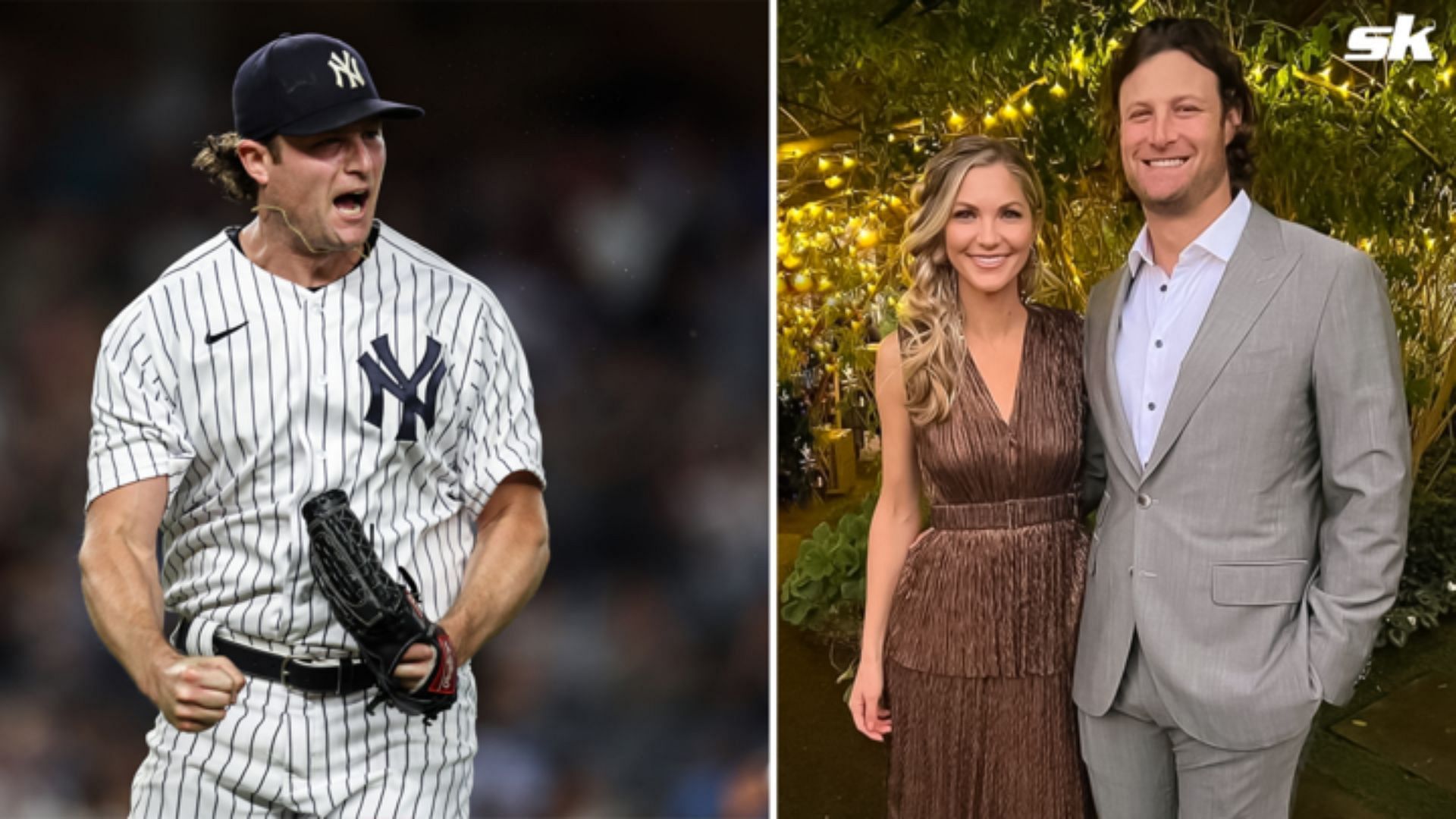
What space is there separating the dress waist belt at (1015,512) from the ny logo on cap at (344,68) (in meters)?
1.38

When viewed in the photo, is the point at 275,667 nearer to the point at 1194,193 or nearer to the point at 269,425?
the point at 269,425

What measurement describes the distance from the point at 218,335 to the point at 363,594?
1.77 feet

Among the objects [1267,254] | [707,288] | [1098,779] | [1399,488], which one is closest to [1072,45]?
[1267,254]

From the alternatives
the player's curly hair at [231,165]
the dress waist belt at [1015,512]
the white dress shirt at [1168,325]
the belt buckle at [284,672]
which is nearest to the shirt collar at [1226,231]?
the white dress shirt at [1168,325]

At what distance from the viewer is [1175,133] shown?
2.15 metres

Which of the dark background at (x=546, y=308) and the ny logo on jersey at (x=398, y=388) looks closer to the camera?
the ny logo on jersey at (x=398, y=388)

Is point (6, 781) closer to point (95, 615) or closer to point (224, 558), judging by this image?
point (95, 615)

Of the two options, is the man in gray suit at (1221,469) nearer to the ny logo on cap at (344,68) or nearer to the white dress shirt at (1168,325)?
the white dress shirt at (1168,325)

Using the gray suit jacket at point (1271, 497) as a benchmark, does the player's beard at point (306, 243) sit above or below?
above

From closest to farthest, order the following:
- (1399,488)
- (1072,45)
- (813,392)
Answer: (1399,488)
(1072,45)
(813,392)

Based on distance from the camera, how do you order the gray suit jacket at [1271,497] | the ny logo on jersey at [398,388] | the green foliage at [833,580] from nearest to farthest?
the gray suit jacket at [1271,497] < the ny logo on jersey at [398,388] < the green foliage at [833,580]

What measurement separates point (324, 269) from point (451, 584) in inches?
25.4

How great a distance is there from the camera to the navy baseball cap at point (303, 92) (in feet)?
7.04

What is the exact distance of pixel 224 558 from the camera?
2.17m
